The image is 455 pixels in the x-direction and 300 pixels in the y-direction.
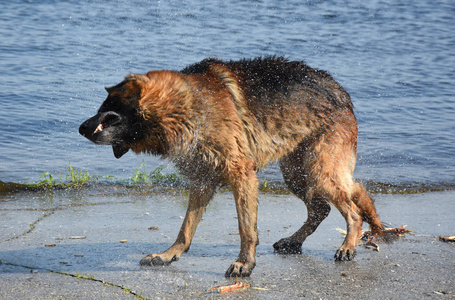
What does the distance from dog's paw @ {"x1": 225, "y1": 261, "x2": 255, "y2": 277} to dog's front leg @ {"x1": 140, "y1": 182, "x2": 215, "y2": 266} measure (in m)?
0.58

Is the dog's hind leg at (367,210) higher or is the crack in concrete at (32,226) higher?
the dog's hind leg at (367,210)

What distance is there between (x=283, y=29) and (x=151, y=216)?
11331 mm

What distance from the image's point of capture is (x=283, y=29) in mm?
16156

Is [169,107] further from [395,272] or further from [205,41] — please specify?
A: [205,41]

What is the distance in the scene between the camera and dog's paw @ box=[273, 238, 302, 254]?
493 centimetres

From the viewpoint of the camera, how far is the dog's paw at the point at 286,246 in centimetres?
493

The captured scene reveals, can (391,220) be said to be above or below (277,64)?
below

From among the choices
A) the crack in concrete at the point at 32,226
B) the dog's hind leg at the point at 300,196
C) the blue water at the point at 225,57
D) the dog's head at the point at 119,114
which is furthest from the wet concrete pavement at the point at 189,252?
the blue water at the point at 225,57

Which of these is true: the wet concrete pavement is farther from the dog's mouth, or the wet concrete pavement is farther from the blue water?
the blue water

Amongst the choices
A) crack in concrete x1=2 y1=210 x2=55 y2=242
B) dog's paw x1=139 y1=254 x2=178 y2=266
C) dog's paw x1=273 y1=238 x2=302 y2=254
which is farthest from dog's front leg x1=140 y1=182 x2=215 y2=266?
crack in concrete x1=2 y1=210 x2=55 y2=242

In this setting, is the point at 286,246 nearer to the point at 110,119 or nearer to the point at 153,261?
the point at 153,261

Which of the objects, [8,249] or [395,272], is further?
[8,249]

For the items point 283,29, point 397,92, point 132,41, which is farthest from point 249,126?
point 283,29

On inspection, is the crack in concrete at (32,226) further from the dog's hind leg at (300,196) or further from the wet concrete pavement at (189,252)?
the dog's hind leg at (300,196)
